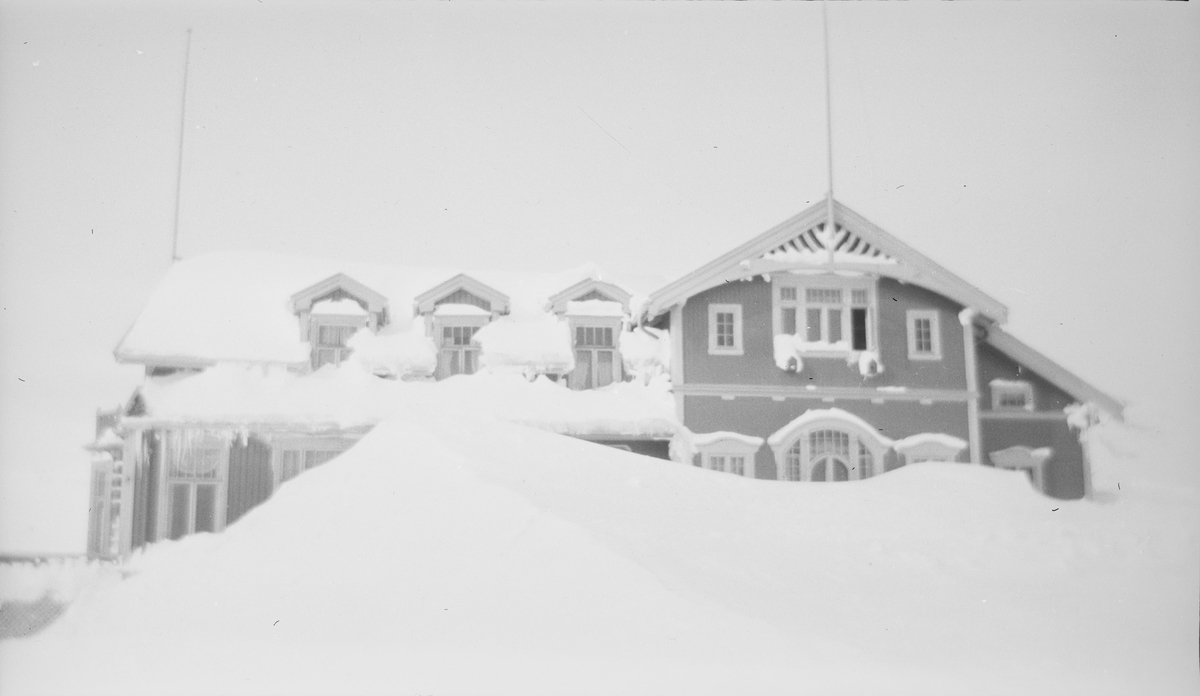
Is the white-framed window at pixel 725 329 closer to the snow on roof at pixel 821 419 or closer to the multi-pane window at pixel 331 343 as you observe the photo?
the snow on roof at pixel 821 419

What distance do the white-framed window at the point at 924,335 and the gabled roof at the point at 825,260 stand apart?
0.34 m

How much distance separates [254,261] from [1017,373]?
8.32 metres

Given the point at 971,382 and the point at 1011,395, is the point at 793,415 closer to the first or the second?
the point at 971,382

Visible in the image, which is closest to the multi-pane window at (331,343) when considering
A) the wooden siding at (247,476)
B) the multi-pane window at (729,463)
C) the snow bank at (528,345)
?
the wooden siding at (247,476)

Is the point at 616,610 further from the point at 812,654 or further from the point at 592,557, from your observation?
the point at 812,654

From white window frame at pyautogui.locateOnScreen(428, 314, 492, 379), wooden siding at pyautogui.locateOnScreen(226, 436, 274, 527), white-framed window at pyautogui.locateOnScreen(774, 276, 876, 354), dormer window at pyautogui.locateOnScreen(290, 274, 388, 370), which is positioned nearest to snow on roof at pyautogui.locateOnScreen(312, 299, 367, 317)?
dormer window at pyautogui.locateOnScreen(290, 274, 388, 370)

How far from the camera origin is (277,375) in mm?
10781

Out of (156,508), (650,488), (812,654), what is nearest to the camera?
(812,654)

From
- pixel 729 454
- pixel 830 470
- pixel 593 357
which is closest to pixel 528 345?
pixel 593 357

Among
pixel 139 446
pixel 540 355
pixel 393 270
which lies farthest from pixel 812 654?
pixel 139 446

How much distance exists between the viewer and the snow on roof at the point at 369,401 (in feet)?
34.3

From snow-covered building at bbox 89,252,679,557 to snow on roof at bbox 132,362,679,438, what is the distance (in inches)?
0.6

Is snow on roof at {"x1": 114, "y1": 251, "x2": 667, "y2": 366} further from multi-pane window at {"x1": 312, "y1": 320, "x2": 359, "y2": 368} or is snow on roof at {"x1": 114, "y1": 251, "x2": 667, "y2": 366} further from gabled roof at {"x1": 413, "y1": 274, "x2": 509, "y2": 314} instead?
multi-pane window at {"x1": 312, "y1": 320, "x2": 359, "y2": 368}

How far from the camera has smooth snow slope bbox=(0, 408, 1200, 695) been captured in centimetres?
752
